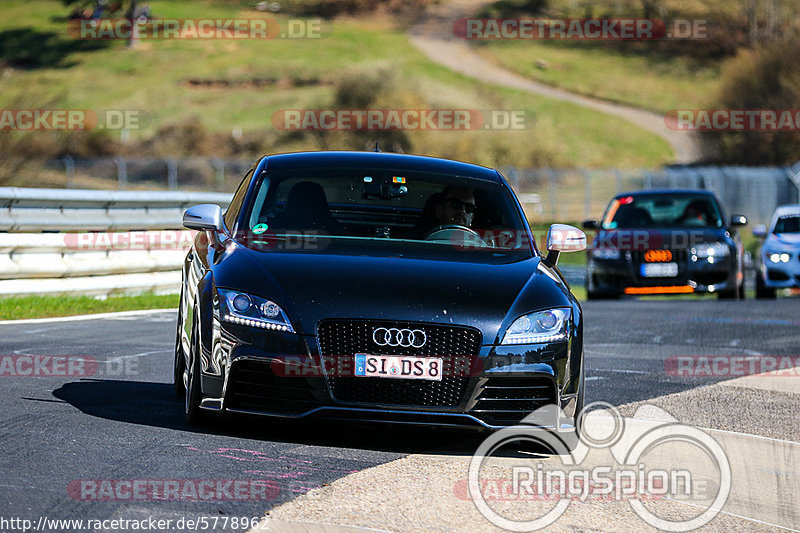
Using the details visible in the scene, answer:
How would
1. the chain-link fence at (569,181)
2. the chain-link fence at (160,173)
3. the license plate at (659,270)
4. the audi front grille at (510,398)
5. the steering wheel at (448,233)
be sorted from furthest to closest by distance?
the chain-link fence at (160,173), the chain-link fence at (569,181), the license plate at (659,270), the steering wheel at (448,233), the audi front grille at (510,398)

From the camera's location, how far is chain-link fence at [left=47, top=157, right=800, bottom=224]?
44.8 meters

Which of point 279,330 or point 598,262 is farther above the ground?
point 279,330

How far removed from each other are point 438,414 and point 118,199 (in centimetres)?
1011

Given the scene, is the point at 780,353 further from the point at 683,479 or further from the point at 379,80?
the point at 379,80

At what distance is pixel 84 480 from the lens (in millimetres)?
5539

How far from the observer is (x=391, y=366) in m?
6.29

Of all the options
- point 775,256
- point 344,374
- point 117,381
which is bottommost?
point 775,256

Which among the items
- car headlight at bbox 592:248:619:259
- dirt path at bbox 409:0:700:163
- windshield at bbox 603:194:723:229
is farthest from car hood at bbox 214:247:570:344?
dirt path at bbox 409:0:700:163

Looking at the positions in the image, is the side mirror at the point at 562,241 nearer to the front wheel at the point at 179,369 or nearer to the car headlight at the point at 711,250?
the front wheel at the point at 179,369

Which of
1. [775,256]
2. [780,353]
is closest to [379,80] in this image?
[775,256]

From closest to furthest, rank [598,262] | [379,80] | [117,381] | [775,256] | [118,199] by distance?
[117,381] < [118,199] < [598,262] < [775,256] < [379,80]

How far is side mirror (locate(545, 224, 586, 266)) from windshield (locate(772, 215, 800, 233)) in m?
14.2

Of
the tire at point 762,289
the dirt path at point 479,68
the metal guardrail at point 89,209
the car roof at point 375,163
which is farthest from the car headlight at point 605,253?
the dirt path at point 479,68

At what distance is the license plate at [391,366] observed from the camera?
6285 millimetres
